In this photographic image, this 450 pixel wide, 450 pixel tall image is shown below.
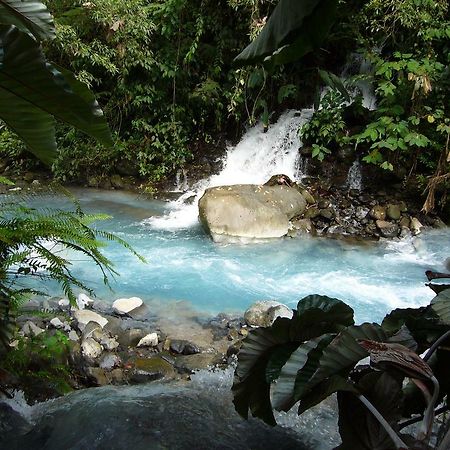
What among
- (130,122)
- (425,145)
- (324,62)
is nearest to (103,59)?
(130,122)

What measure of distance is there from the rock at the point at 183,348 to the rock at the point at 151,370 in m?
0.18

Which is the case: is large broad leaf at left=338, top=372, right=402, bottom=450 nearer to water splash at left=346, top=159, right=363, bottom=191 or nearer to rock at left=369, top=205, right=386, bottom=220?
rock at left=369, top=205, right=386, bottom=220

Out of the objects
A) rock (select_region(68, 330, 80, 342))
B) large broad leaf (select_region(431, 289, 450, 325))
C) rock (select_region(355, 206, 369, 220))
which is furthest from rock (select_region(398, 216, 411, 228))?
large broad leaf (select_region(431, 289, 450, 325))

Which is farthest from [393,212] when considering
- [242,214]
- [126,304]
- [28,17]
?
[28,17]

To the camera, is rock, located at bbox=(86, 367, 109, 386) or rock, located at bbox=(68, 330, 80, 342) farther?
rock, located at bbox=(68, 330, 80, 342)

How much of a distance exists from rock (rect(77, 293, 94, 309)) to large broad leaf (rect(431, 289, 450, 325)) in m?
3.44

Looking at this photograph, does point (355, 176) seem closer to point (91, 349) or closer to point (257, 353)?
point (91, 349)

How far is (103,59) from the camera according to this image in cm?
771

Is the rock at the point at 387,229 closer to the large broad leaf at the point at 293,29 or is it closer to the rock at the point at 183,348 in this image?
the rock at the point at 183,348

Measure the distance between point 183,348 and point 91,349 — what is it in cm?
70

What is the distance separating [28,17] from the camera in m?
1.23

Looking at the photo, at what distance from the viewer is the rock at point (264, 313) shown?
3.96 m

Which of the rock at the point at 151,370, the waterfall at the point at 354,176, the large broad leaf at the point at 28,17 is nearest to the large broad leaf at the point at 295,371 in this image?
the large broad leaf at the point at 28,17

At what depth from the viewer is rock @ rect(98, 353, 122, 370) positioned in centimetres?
312
